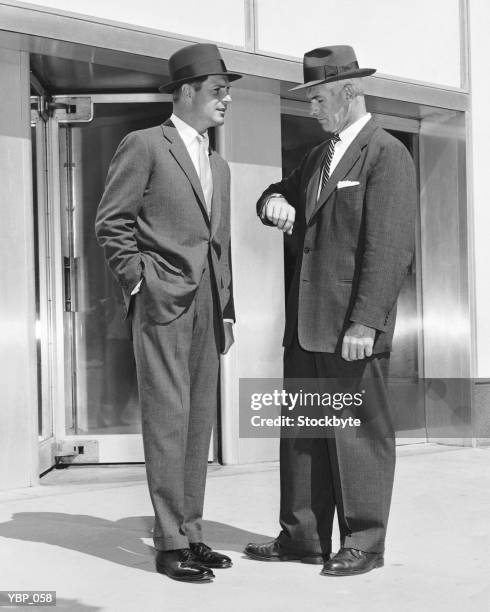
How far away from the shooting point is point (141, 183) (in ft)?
13.6

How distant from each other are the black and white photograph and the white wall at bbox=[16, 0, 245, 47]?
0.05 ft

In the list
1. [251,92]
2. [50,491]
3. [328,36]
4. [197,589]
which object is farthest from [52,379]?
[197,589]

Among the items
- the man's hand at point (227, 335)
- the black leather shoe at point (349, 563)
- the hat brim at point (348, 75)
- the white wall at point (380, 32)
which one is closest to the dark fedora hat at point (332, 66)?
the hat brim at point (348, 75)

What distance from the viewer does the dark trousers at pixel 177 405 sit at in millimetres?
4078

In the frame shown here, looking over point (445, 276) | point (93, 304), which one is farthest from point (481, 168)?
point (93, 304)

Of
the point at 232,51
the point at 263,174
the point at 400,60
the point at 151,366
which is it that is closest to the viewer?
the point at 151,366

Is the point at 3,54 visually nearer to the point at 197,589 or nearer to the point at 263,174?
the point at 263,174

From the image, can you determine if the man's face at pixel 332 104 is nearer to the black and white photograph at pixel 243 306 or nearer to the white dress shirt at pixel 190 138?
the black and white photograph at pixel 243 306

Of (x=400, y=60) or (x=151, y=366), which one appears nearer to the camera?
(x=151, y=366)

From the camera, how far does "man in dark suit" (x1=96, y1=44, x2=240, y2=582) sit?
408cm

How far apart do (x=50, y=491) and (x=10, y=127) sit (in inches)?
84.7

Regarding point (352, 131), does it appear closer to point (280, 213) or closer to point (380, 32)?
point (280, 213)

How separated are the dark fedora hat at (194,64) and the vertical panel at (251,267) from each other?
9.86ft

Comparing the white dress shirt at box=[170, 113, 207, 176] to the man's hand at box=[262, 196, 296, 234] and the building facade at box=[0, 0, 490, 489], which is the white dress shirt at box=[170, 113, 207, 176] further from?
the building facade at box=[0, 0, 490, 489]
